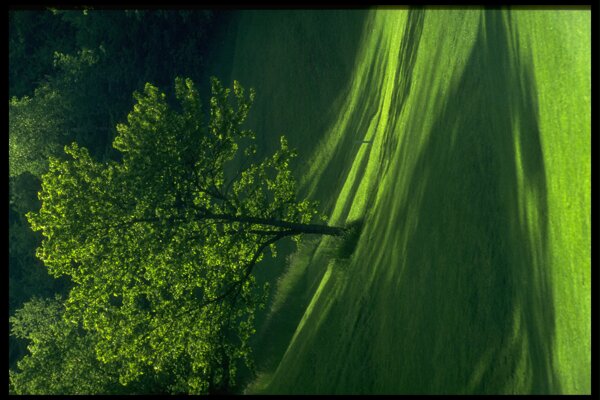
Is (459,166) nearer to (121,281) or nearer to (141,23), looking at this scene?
(121,281)

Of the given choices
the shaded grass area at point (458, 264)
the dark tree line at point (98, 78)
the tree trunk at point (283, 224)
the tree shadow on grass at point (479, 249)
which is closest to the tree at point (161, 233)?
the tree trunk at point (283, 224)

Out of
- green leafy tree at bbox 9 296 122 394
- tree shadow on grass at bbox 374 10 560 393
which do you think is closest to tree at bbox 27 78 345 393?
tree shadow on grass at bbox 374 10 560 393

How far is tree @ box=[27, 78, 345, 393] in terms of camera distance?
28.4 m

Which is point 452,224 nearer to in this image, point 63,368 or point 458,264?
point 458,264

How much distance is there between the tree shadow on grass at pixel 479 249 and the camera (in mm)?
18125

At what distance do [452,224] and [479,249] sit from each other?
2265 millimetres

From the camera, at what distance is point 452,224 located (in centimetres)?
2295

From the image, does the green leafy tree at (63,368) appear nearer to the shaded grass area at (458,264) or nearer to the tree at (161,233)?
the tree at (161,233)

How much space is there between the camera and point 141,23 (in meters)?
57.4

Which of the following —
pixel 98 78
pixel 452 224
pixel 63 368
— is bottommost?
pixel 63 368

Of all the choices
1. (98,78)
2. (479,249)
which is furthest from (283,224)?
(98,78)

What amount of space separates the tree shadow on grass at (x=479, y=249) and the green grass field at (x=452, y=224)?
5 centimetres
